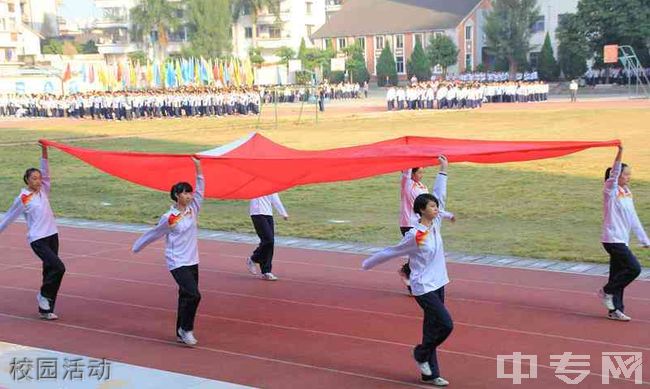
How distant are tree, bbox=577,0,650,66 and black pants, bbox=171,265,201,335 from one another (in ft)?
174

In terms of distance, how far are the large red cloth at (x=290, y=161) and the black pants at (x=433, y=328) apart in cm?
166

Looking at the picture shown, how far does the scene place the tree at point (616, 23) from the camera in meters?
55.1

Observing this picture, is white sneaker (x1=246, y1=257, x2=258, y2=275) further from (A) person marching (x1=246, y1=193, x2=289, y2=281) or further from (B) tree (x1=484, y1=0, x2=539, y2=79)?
(B) tree (x1=484, y1=0, x2=539, y2=79)

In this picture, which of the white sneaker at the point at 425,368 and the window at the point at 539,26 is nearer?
the white sneaker at the point at 425,368

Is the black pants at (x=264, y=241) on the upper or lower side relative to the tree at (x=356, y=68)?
lower

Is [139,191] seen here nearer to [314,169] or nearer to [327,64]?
[314,169]

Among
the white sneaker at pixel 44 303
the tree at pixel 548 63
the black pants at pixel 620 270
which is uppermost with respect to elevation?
the tree at pixel 548 63

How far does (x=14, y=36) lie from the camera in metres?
89.1

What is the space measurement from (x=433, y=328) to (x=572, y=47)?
182 ft

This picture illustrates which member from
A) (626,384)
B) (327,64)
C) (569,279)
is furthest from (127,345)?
(327,64)

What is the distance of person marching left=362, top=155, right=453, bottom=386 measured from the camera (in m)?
6.59

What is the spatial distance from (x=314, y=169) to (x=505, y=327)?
95.5 inches

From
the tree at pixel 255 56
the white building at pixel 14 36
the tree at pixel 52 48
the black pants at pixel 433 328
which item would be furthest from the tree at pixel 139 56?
the black pants at pixel 433 328

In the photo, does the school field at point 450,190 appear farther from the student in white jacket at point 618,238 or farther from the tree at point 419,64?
the tree at point 419,64
